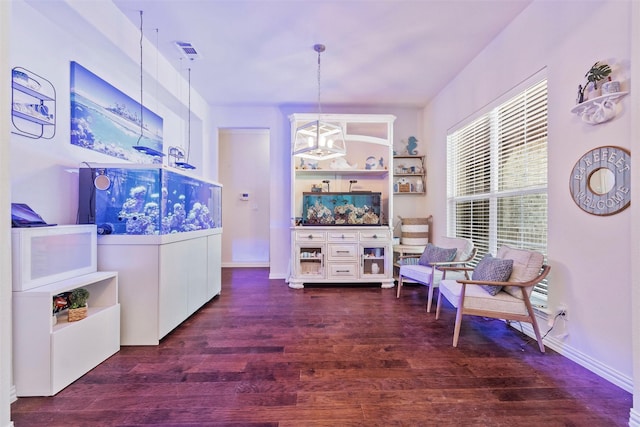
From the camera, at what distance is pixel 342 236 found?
4.08 metres

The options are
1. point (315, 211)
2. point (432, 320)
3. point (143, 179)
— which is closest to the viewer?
point (143, 179)

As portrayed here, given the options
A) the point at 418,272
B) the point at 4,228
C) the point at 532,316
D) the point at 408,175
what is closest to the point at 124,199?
the point at 4,228

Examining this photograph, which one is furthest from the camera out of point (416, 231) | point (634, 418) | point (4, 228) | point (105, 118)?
point (416, 231)

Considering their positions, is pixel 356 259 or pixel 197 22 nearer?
pixel 197 22

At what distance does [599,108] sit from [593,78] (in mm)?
206

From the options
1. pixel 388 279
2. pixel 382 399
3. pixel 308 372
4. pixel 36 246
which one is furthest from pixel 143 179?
pixel 388 279

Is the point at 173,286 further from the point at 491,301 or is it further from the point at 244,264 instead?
the point at 244,264

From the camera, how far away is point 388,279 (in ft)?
13.5

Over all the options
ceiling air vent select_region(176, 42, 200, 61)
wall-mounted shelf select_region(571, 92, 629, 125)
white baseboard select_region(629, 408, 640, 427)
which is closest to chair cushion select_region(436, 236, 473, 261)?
wall-mounted shelf select_region(571, 92, 629, 125)

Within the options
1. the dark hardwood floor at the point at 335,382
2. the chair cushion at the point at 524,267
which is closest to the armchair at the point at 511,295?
the chair cushion at the point at 524,267

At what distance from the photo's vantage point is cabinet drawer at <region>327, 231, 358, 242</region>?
4078mm

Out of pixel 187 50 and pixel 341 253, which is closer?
pixel 187 50

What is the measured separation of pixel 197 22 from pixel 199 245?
2270 millimetres

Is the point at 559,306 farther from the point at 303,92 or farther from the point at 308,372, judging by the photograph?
the point at 303,92
